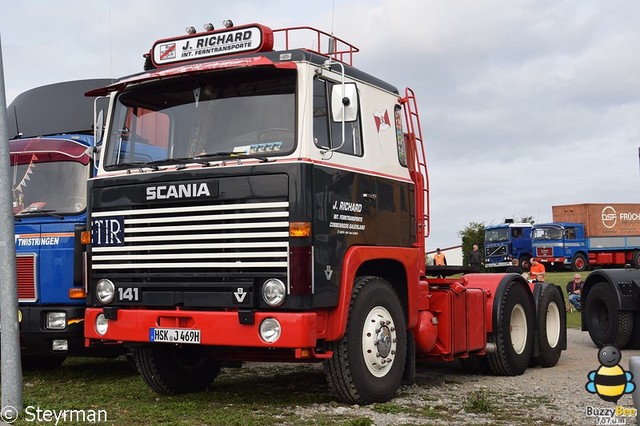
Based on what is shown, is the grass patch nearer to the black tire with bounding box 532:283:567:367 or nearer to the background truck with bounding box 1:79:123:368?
the black tire with bounding box 532:283:567:367

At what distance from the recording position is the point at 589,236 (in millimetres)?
43188

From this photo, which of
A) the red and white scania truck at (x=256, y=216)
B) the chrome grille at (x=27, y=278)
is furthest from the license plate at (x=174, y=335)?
the chrome grille at (x=27, y=278)

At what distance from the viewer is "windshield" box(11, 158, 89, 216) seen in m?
9.54

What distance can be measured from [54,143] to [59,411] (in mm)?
3717

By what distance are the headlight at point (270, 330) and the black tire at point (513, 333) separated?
4170 mm

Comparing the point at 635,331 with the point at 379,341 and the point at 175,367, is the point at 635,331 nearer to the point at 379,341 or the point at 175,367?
the point at 379,341

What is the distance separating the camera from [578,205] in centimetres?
4444

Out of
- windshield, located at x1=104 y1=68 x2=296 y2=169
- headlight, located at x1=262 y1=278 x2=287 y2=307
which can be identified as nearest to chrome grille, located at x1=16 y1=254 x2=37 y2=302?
windshield, located at x1=104 y1=68 x2=296 y2=169

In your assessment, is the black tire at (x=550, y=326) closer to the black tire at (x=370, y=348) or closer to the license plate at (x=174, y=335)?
the black tire at (x=370, y=348)

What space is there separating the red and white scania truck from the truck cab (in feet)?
116

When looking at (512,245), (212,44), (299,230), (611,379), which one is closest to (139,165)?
(212,44)

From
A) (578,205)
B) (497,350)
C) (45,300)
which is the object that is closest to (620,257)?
(578,205)

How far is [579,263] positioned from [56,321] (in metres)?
37.0

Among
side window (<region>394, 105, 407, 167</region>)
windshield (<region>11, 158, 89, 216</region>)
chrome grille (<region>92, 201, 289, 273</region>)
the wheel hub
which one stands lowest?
the wheel hub
